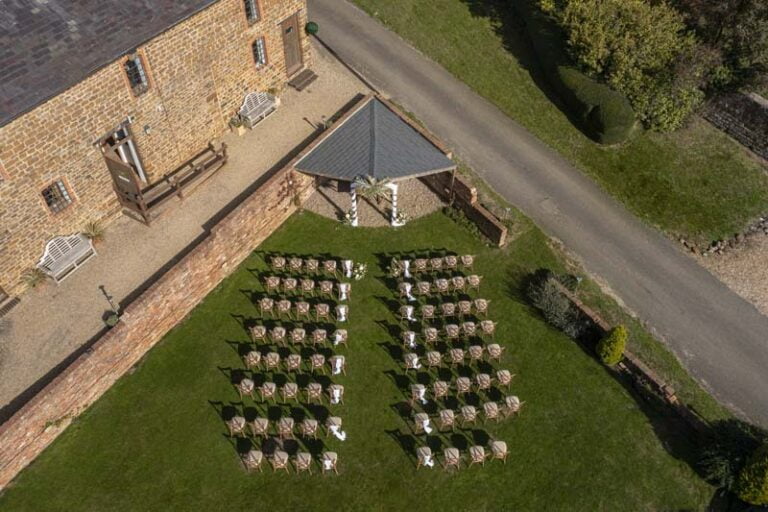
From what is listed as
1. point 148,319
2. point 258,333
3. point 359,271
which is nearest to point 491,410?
point 359,271

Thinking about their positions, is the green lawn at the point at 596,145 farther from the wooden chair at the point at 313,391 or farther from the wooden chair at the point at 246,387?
the wooden chair at the point at 246,387

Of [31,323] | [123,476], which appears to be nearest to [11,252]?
[31,323]

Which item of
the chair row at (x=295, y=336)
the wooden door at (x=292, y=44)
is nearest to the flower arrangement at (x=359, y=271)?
the chair row at (x=295, y=336)

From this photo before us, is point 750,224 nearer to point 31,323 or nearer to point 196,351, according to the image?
point 196,351

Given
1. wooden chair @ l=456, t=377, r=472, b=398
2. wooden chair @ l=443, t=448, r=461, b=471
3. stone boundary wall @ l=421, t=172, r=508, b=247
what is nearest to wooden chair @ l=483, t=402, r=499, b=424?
wooden chair @ l=456, t=377, r=472, b=398

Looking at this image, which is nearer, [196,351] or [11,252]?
[11,252]
